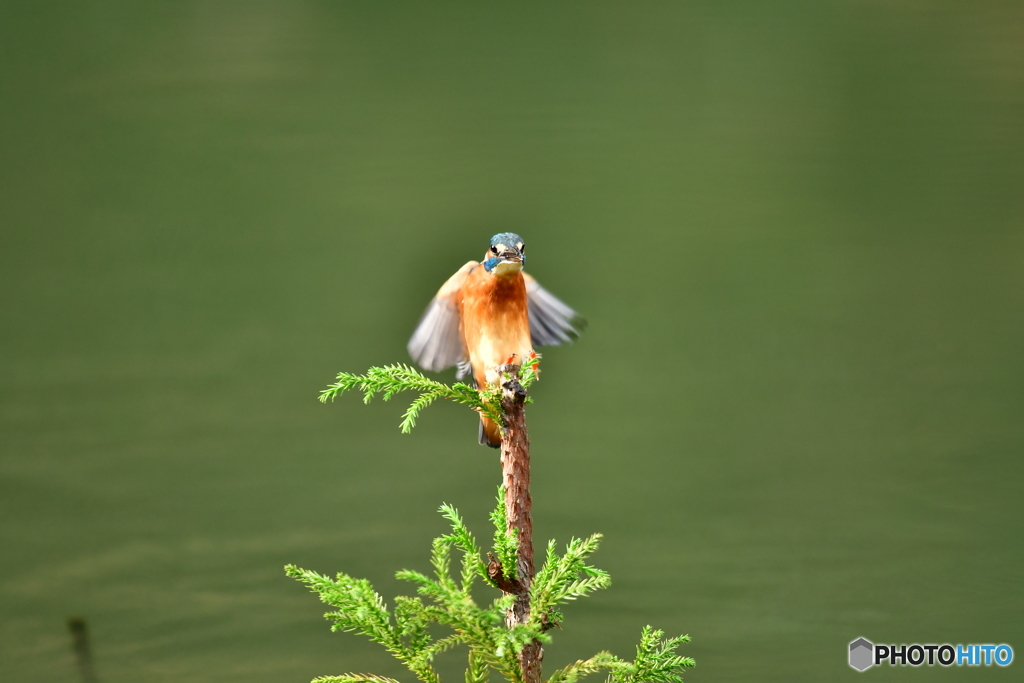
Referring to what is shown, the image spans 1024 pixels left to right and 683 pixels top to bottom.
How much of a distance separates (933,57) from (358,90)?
5.06 ft

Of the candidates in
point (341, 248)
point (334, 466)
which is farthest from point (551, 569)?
point (341, 248)

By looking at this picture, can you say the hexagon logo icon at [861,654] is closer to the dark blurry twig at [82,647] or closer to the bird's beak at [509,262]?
the bird's beak at [509,262]

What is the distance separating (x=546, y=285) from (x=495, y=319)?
1.11m

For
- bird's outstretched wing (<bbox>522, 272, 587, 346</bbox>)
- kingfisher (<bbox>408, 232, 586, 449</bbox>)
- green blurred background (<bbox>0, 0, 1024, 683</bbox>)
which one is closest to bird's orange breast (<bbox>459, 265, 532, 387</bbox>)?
kingfisher (<bbox>408, 232, 586, 449</bbox>)

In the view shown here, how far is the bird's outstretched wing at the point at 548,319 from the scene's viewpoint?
4.42ft

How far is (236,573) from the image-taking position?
2.09 meters

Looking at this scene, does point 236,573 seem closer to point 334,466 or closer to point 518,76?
point 334,466

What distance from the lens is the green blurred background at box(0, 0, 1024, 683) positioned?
209cm

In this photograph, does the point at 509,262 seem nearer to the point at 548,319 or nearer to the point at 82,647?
the point at 548,319

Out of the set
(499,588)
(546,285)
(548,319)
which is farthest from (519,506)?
(546,285)

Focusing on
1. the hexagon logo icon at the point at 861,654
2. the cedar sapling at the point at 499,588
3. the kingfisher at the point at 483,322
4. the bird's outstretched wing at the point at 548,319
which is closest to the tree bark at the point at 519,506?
the cedar sapling at the point at 499,588

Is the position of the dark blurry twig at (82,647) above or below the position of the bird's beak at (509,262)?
below

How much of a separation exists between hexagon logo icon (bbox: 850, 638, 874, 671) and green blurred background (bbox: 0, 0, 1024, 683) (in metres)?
0.06

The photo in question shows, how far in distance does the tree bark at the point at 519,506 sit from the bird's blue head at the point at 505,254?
19 cm
